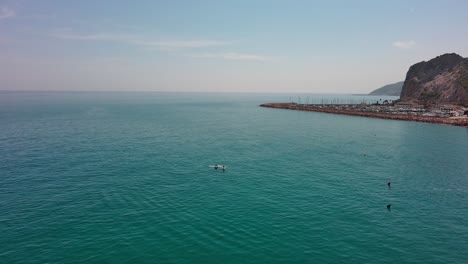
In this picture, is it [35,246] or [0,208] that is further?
[0,208]

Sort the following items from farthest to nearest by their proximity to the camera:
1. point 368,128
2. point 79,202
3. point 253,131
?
point 368,128
point 253,131
point 79,202

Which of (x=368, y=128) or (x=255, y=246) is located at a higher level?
(x=368, y=128)

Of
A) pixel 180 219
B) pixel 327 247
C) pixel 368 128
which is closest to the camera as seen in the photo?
pixel 327 247

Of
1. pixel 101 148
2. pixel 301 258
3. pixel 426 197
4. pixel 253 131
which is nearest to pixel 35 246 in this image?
pixel 301 258

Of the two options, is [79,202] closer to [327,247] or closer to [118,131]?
[327,247]

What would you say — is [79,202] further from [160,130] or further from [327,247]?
[160,130]

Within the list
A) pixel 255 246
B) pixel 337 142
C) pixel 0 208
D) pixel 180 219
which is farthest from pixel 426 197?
pixel 0 208
